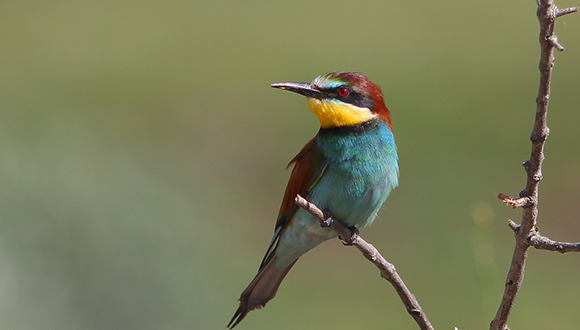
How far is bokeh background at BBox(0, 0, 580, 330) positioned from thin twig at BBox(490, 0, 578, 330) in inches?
17.8

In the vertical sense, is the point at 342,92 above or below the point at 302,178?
above

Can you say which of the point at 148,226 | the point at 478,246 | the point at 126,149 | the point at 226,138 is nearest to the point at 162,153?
the point at 126,149

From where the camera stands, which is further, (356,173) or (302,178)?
(302,178)

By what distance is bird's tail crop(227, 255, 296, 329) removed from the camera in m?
2.34

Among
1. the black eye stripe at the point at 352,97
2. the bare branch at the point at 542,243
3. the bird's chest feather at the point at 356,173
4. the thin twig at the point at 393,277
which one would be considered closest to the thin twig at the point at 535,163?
the bare branch at the point at 542,243

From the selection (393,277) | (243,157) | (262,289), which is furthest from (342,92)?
(243,157)

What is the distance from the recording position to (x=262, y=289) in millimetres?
2369

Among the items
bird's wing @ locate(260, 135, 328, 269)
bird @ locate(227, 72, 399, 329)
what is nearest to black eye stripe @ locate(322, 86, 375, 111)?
bird @ locate(227, 72, 399, 329)

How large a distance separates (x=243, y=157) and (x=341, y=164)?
3.37 m

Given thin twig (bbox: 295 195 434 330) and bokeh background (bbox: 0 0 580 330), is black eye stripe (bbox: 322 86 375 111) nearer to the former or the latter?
bokeh background (bbox: 0 0 580 330)

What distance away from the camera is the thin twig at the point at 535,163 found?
120 centimetres

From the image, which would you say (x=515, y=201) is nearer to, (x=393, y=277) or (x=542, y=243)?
(x=542, y=243)

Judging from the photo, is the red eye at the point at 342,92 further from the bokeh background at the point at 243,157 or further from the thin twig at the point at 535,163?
the thin twig at the point at 535,163

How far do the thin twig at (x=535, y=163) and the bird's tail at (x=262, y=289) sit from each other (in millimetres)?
1052
